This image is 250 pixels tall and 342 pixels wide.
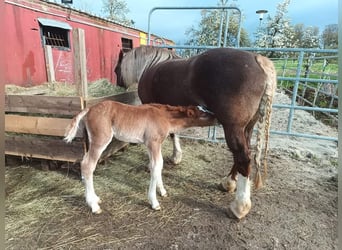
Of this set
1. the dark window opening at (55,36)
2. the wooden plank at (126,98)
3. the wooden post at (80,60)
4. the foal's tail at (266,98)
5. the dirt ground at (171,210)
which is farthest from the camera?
the dark window opening at (55,36)

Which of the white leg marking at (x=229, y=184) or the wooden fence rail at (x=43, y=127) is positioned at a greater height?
the wooden fence rail at (x=43, y=127)

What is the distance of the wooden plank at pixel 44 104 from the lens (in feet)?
9.51

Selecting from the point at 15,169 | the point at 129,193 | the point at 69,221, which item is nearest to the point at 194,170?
the point at 129,193

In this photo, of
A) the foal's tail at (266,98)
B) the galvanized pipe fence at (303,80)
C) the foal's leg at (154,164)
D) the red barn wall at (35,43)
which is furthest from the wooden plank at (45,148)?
the red barn wall at (35,43)

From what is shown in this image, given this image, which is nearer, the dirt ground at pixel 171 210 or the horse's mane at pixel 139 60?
the dirt ground at pixel 171 210

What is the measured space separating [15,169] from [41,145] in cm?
60

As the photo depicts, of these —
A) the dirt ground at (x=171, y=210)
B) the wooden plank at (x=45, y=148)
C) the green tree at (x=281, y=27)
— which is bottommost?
the dirt ground at (x=171, y=210)

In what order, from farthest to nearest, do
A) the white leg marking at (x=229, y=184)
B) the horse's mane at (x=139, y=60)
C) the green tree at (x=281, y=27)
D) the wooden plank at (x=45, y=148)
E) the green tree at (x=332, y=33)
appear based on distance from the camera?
the green tree at (x=281, y=27), the horse's mane at (x=139, y=60), the wooden plank at (x=45, y=148), the white leg marking at (x=229, y=184), the green tree at (x=332, y=33)

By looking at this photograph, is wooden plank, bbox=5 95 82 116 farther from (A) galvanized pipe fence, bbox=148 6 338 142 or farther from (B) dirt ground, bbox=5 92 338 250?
(A) galvanized pipe fence, bbox=148 6 338 142

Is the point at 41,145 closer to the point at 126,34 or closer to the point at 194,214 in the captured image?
the point at 194,214

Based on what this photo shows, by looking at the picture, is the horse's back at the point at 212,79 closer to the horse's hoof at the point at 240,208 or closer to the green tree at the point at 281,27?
the horse's hoof at the point at 240,208

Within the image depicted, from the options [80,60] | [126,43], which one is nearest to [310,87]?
[80,60]

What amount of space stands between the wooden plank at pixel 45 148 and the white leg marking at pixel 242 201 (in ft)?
6.20

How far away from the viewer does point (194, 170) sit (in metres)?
3.48
